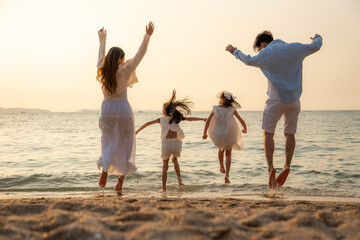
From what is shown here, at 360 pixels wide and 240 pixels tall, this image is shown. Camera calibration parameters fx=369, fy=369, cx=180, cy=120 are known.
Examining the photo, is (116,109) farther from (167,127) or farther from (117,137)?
(167,127)

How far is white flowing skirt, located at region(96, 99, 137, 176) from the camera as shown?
5.93 metres

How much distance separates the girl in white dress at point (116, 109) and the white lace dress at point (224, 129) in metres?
2.24

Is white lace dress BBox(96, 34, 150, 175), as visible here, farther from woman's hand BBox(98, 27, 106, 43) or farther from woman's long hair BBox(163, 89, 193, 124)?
woman's long hair BBox(163, 89, 193, 124)

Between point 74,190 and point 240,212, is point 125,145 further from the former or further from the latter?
point 240,212

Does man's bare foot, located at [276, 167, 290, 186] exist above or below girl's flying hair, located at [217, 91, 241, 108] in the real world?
below

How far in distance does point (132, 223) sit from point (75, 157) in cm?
969

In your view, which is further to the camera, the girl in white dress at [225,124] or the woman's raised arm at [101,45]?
the girl in white dress at [225,124]

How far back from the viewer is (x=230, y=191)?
24.3 ft

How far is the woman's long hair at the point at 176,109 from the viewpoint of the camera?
24.2ft

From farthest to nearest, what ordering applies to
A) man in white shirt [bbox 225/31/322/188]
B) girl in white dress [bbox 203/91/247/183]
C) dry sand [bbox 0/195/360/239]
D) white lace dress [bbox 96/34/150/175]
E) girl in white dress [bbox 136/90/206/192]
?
girl in white dress [bbox 203/91/247/183]
girl in white dress [bbox 136/90/206/192]
white lace dress [bbox 96/34/150/175]
man in white shirt [bbox 225/31/322/188]
dry sand [bbox 0/195/360/239]

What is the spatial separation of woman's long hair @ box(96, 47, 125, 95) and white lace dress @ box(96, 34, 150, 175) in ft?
0.25

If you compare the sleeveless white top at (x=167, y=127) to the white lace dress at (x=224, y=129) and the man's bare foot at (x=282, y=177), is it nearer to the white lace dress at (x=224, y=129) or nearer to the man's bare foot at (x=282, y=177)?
the white lace dress at (x=224, y=129)

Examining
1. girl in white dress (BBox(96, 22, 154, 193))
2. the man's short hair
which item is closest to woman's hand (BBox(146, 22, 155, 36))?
girl in white dress (BBox(96, 22, 154, 193))

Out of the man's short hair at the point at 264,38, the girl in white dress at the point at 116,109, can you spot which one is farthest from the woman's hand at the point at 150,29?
the man's short hair at the point at 264,38
